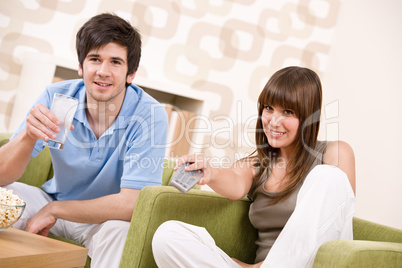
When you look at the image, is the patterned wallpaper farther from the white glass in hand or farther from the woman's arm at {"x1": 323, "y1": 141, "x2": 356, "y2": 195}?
the woman's arm at {"x1": 323, "y1": 141, "x2": 356, "y2": 195}

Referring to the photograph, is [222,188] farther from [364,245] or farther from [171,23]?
[171,23]

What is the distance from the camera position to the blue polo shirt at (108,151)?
1.79m

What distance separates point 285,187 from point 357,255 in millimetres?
535

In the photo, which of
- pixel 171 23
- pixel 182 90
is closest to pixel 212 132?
pixel 182 90

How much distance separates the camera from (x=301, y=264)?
128 centimetres

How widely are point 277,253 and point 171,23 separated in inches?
96.8

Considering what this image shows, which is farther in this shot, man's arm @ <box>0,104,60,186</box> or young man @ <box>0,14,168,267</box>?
young man @ <box>0,14,168,267</box>

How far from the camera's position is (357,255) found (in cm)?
Answer: 116

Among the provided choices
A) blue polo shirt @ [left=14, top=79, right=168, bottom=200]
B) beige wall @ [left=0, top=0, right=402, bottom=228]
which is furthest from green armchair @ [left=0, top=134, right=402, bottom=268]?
beige wall @ [left=0, top=0, right=402, bottom=228]

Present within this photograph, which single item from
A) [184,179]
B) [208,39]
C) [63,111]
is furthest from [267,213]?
[208,39]

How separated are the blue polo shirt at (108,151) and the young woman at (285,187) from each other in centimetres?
33

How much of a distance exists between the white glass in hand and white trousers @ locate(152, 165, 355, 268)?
0.45 meters

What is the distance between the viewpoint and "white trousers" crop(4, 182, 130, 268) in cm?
158

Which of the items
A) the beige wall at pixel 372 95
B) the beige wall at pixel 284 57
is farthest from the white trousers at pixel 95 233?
the beige wall at pixel 372 95
